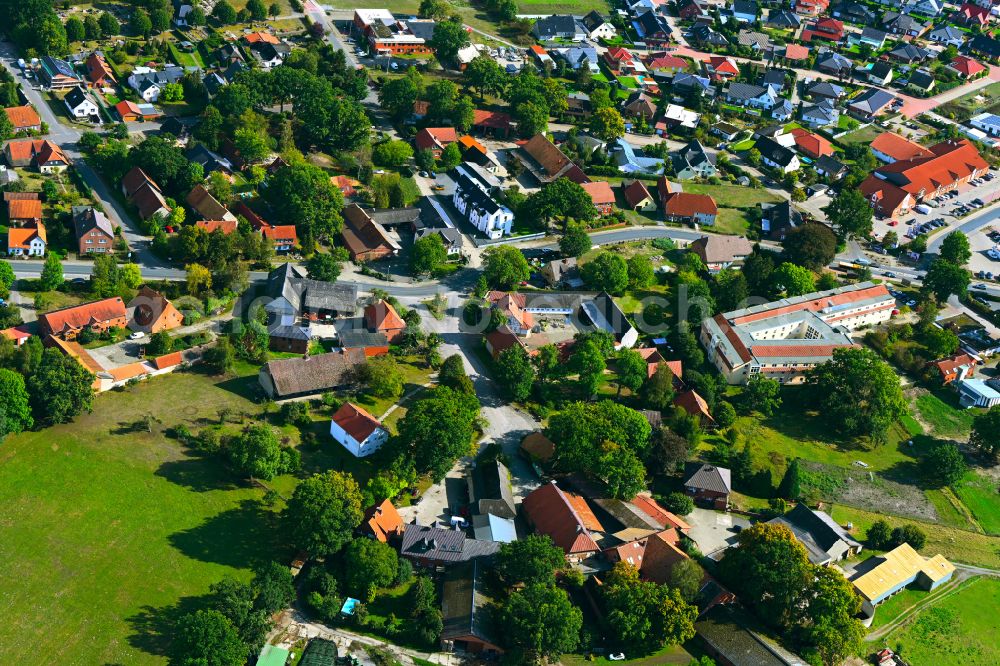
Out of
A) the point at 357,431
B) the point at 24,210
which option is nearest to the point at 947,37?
the point at 357,431

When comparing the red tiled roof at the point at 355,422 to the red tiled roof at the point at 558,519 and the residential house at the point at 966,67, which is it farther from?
the residential house at the point at 966,67

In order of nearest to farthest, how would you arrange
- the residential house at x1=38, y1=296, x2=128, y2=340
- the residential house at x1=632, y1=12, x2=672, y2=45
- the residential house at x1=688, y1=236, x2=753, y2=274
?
the residential house at x1=38, y1=296, x2=128, y2=340
the residential house at x1=688, y1=236, x2=753, y2=274
the residential house at x1=632, y1=12, x2=672, y2=45

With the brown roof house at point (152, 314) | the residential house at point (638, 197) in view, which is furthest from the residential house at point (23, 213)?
the residential house at point (638, 197)

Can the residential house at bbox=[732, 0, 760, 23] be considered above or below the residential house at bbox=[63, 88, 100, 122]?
above

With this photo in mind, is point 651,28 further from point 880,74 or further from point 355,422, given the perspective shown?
point 355,422

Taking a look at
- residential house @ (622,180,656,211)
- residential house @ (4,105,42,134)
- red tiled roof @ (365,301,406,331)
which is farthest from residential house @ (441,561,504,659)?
residential house @ (4,105,42,134)

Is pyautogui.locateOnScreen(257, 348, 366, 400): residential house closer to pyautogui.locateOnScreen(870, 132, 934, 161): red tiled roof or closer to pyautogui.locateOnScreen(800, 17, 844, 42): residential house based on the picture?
pyautogui.locateOnScreen(870, 132, 934, 161): red tiled roof

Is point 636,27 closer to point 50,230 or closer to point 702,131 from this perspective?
point 702,131
